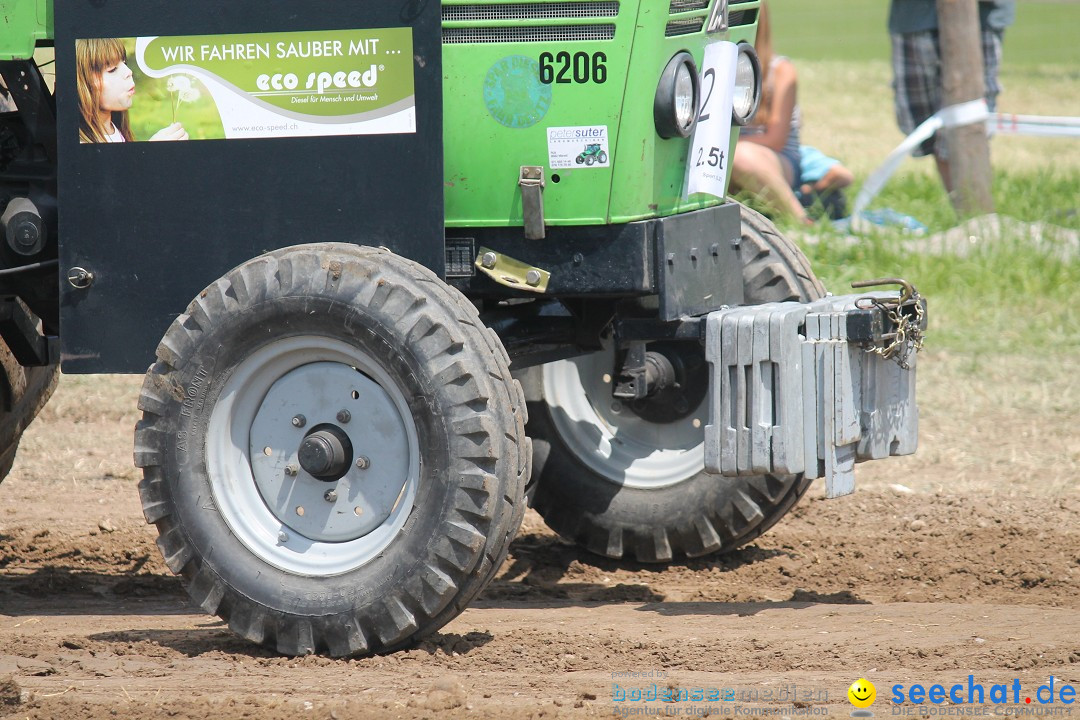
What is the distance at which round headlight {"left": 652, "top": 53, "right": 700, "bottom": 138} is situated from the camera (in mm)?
4090

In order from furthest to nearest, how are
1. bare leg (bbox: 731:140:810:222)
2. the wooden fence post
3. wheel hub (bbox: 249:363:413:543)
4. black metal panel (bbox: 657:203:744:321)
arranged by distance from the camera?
the wooden fence post → bare leg (bbox: 731:140:810:222) → black metal panel (bbox: 657:203:744:321) → wheel hub (bbox: 249:363:413:543)

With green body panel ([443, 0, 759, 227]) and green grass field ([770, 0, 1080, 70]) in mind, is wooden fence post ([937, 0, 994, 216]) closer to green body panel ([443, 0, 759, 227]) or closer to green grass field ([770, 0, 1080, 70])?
green body panel ([443, 0, 759, 227])

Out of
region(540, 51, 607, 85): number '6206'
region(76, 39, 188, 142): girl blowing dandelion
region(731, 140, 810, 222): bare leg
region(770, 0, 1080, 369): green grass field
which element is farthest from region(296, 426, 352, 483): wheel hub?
region(731, 140, 810, 222): bare leg

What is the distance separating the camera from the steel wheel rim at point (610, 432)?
5.04 meters

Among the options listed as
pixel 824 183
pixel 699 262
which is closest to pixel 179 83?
pixel 699 262

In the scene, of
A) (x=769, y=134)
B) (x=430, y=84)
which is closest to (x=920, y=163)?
(x=769, y=134)

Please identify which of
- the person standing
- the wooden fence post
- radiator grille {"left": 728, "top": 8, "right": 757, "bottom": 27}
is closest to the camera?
radiator grille {"left": 728, "top": 8, "right": 757, "bottom": 27}

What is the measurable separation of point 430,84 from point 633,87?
57cm

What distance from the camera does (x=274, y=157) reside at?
13.3ft

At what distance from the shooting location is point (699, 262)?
446cm

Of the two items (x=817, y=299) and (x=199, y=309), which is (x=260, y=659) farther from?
(x=817, y=299)

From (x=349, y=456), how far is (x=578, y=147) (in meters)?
1.10

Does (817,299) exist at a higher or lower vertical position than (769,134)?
lower

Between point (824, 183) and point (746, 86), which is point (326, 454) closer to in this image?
point (746, 86)
